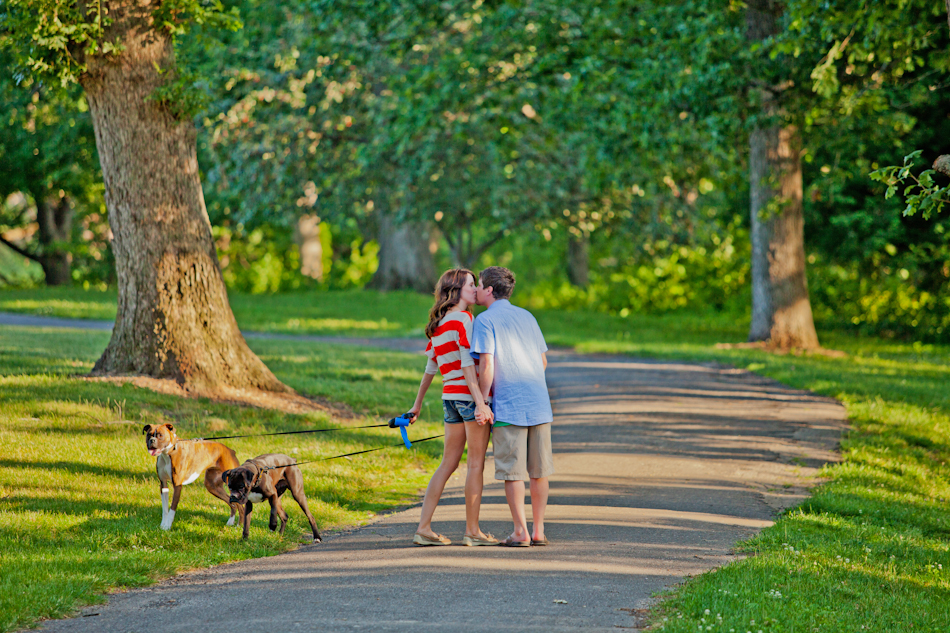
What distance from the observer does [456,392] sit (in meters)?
6.12

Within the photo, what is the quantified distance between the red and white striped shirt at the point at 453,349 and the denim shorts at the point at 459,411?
1.3 inches

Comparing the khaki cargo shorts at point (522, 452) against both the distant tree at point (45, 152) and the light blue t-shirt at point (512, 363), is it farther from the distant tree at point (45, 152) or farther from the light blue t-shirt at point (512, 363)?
the distant tree at point (45, 152)

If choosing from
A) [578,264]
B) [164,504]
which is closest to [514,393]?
[164,504]

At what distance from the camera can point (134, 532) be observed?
20.6 ft

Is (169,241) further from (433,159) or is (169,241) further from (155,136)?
(433,159)

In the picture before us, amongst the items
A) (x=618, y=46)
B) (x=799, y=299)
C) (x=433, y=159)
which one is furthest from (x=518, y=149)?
(x=799, y=299)

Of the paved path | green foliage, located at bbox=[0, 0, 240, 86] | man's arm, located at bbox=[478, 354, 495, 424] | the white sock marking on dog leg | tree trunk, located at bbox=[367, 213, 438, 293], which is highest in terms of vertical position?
green foliage, located at bbox=[0, 0, 240, 86]

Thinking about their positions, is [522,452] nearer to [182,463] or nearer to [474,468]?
[474,468]

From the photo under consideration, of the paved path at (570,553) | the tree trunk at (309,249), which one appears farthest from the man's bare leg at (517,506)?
the tree trunk at (309,249)

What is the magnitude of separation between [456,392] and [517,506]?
84cm

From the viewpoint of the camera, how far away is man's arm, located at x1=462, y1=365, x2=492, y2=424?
5.96 meters

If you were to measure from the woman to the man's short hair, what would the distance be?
0.10 meters

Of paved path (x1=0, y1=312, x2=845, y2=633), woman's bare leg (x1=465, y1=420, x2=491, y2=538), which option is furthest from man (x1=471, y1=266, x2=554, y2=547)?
paved path (x1=0, y1=312, x2=845, y2=633)

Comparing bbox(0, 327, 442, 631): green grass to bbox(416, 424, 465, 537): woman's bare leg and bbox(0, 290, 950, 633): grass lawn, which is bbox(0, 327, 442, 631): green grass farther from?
bbox(416, 424, 465, 537): woman's bare leg
